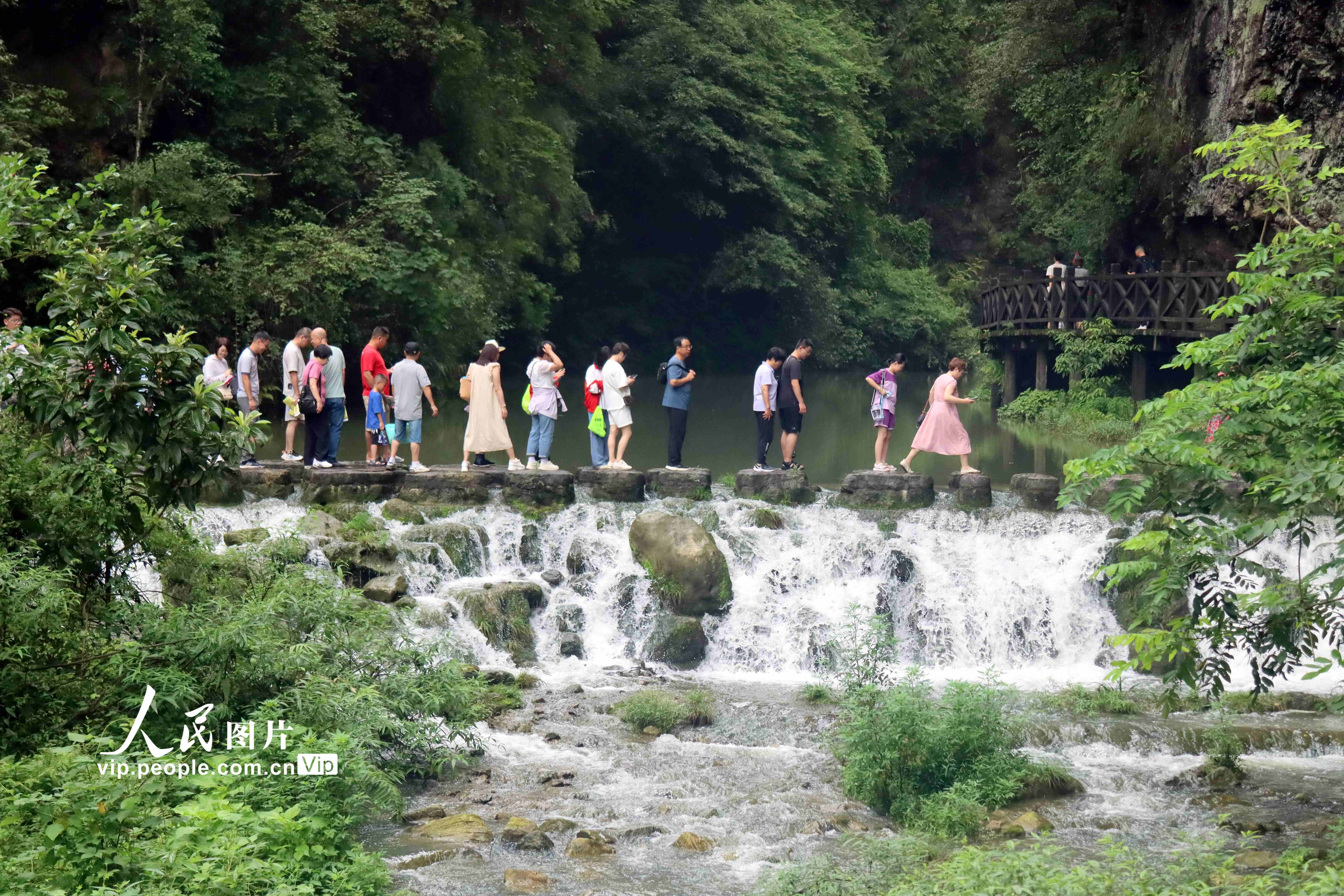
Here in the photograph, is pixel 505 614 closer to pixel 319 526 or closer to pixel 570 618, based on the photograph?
pixel 570 618

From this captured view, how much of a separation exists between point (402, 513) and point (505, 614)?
6.54ft

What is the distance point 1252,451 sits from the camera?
8.09 m

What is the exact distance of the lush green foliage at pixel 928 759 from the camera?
9102 mm

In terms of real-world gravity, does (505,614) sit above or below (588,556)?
below

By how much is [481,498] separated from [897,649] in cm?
500

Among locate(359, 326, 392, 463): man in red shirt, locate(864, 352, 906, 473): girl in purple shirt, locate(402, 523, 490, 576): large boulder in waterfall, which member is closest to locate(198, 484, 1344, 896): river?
locate(402, 523, 490, 576): large boulder in waterfall

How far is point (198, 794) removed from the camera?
6.52 m

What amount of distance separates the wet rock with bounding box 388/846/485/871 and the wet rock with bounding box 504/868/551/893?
0.34m

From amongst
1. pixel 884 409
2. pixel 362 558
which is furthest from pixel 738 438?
pixel 362 558

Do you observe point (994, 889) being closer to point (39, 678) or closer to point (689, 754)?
point (689, 754)

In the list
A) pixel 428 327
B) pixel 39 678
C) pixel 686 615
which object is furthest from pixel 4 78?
pixel 39 678

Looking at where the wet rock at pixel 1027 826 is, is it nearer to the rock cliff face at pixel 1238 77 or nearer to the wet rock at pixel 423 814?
the wet rock at pixel 423 814

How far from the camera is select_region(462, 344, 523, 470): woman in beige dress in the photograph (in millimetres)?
14906

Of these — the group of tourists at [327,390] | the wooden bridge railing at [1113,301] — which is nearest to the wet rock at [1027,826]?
the group of tourists at [327,390]
